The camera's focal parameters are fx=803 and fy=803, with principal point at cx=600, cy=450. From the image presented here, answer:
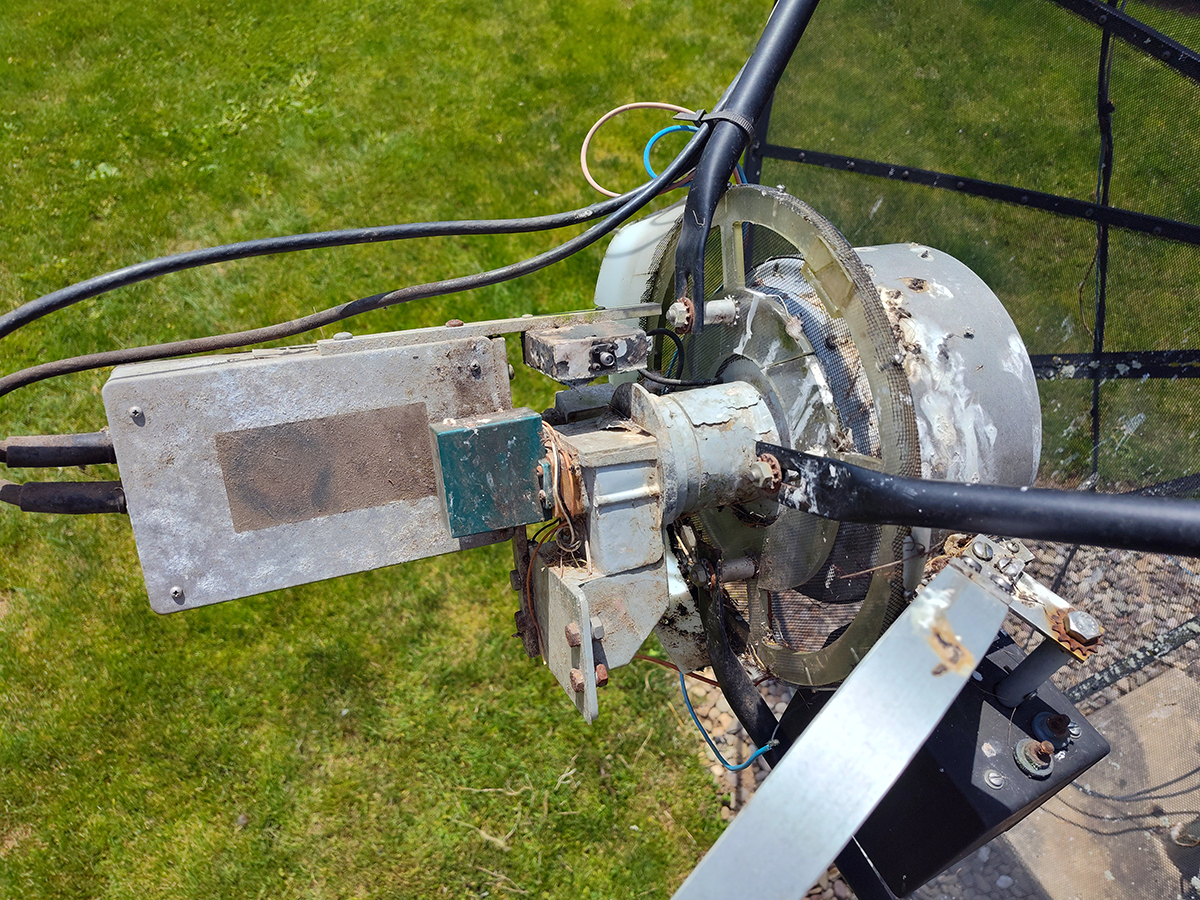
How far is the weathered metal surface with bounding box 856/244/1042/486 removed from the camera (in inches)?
72.7

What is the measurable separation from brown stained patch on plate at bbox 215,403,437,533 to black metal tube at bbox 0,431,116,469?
29 cm

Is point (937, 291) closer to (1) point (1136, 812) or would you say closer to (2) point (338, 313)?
(2) point (338, 313)

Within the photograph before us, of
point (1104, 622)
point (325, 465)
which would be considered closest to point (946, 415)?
point (1104, 622)

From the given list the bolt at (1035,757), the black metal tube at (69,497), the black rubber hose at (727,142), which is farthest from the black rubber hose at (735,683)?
the black metal tube at (69,497)

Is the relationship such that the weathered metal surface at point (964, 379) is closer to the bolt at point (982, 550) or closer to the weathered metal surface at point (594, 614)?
the bolt at point (982, 550)

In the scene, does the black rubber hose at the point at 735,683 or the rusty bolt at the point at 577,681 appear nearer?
the rusty bolt at the point at 577,681

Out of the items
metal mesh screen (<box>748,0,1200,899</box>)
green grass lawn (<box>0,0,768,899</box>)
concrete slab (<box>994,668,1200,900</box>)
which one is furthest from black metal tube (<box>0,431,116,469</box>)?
concrete slab (<box>994,668,1200,900</box>)

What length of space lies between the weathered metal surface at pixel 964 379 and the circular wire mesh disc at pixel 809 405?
123 mm

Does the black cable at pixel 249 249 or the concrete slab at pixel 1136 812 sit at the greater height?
the black cable at pixel 249 249

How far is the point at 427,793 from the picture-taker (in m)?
3.47

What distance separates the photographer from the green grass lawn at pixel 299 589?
131 inches

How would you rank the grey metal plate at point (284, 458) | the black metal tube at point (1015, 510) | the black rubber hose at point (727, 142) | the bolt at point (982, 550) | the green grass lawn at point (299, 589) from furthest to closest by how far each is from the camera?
the green grass lawn at point (299, 589), the black rubber hose at point (727, 142), the bolt at point (982, 550), the grey metal plate at point (284, 458), the black metal tube at point (1015, 510)

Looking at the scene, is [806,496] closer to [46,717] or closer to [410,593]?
[410,593]

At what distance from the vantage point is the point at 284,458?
5.30ft
